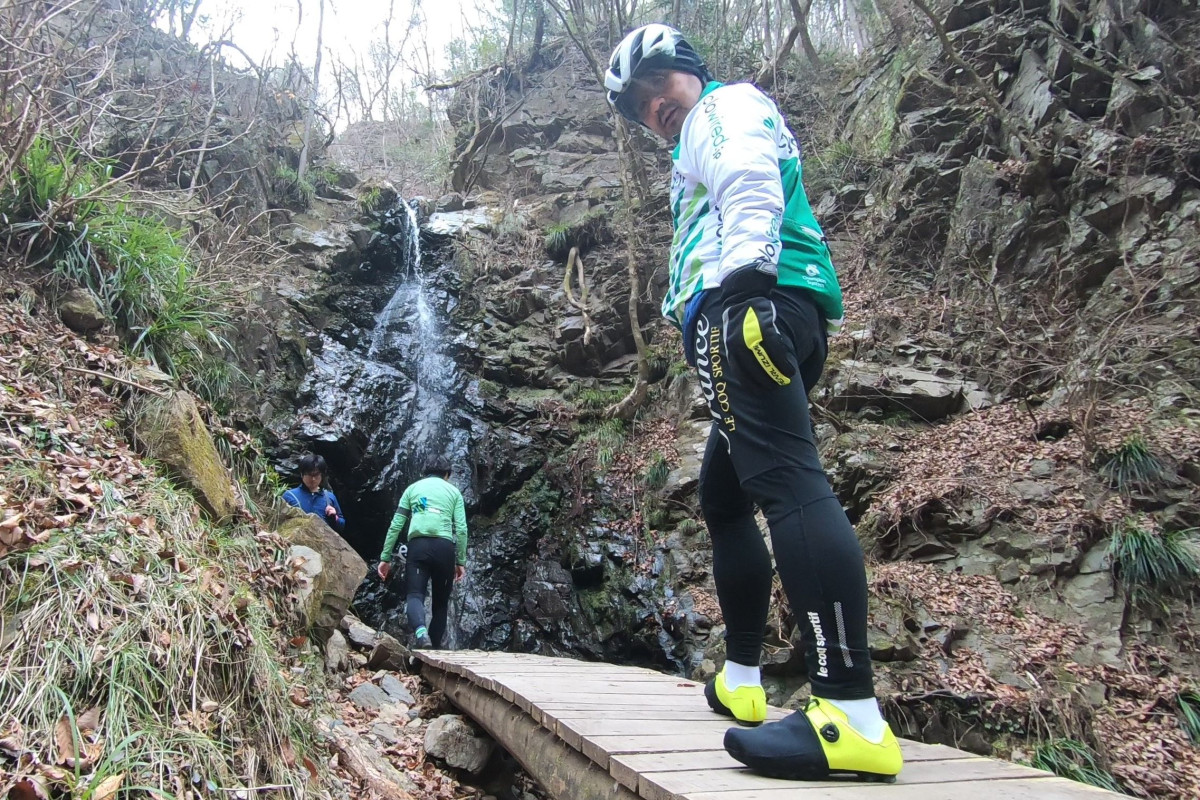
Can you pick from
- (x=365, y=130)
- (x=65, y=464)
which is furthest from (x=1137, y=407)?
(x=365, y=130)

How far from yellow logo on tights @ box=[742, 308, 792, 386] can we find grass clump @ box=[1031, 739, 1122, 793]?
3.27 m

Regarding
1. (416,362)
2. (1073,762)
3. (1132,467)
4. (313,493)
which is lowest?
(313,493)

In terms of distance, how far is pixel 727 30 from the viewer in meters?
14.4

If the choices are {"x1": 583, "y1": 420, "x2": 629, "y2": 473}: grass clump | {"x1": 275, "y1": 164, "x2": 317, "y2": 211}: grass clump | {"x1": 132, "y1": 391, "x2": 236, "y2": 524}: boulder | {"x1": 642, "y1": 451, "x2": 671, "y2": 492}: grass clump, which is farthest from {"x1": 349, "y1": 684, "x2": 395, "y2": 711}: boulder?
{"x1": 275, "y1": 164, "x2": 317, "y2": 211}: grass clump

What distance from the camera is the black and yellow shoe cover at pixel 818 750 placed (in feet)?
5.32

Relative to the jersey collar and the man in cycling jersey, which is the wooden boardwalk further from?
the jersey collar

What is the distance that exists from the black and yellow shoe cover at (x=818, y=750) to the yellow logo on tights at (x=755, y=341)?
0.85 metres

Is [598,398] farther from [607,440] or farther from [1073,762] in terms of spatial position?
[1073,762]

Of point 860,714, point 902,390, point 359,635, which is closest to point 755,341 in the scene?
point 860,714

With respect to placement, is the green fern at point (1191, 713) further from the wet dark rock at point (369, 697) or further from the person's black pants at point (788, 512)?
the wet dark rock at point (369, 697)

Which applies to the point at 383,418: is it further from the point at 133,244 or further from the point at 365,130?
the point at 365,130

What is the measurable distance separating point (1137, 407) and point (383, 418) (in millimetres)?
8634

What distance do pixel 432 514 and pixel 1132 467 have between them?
5.61 metres

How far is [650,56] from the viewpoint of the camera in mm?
2234
